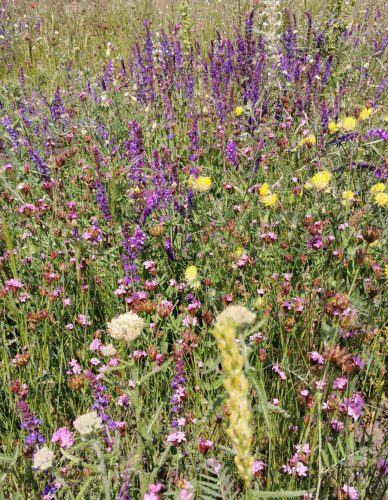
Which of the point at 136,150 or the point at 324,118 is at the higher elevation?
the point at 324,118

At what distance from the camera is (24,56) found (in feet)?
17.5

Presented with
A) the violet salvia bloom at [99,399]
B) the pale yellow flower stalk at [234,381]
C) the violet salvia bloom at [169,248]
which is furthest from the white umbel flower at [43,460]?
the violet salvia bloom at [169,248]

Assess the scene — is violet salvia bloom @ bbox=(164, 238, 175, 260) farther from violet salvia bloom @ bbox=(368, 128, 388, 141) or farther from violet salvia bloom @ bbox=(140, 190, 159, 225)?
violet salvia bloom @ bbox=(368, 128, 388, 141)

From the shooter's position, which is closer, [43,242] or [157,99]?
[43,242]

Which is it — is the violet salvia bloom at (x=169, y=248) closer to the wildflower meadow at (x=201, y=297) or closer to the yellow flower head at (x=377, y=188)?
the wildflower meadow at (x=201, y=297)

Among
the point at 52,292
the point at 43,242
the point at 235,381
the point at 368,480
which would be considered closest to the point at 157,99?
the point at 43,242

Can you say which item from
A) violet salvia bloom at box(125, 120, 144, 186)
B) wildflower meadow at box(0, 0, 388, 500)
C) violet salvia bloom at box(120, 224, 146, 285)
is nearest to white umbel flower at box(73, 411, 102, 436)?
wildflower meadow at box(0, 0, 388, 500)

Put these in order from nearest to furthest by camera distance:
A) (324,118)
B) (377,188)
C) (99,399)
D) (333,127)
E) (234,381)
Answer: (234,381)
(99,399)
(377,188)
(333,127)
(324,118)

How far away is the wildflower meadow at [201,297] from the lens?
1141mm

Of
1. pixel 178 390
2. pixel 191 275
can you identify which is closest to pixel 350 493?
pixel 178 390

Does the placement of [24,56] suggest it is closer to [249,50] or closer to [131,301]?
[249,50]

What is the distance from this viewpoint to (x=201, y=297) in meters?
1.96

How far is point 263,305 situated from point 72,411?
30.8 inches

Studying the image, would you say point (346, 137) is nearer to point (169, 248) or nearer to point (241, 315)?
point (169, 248)
